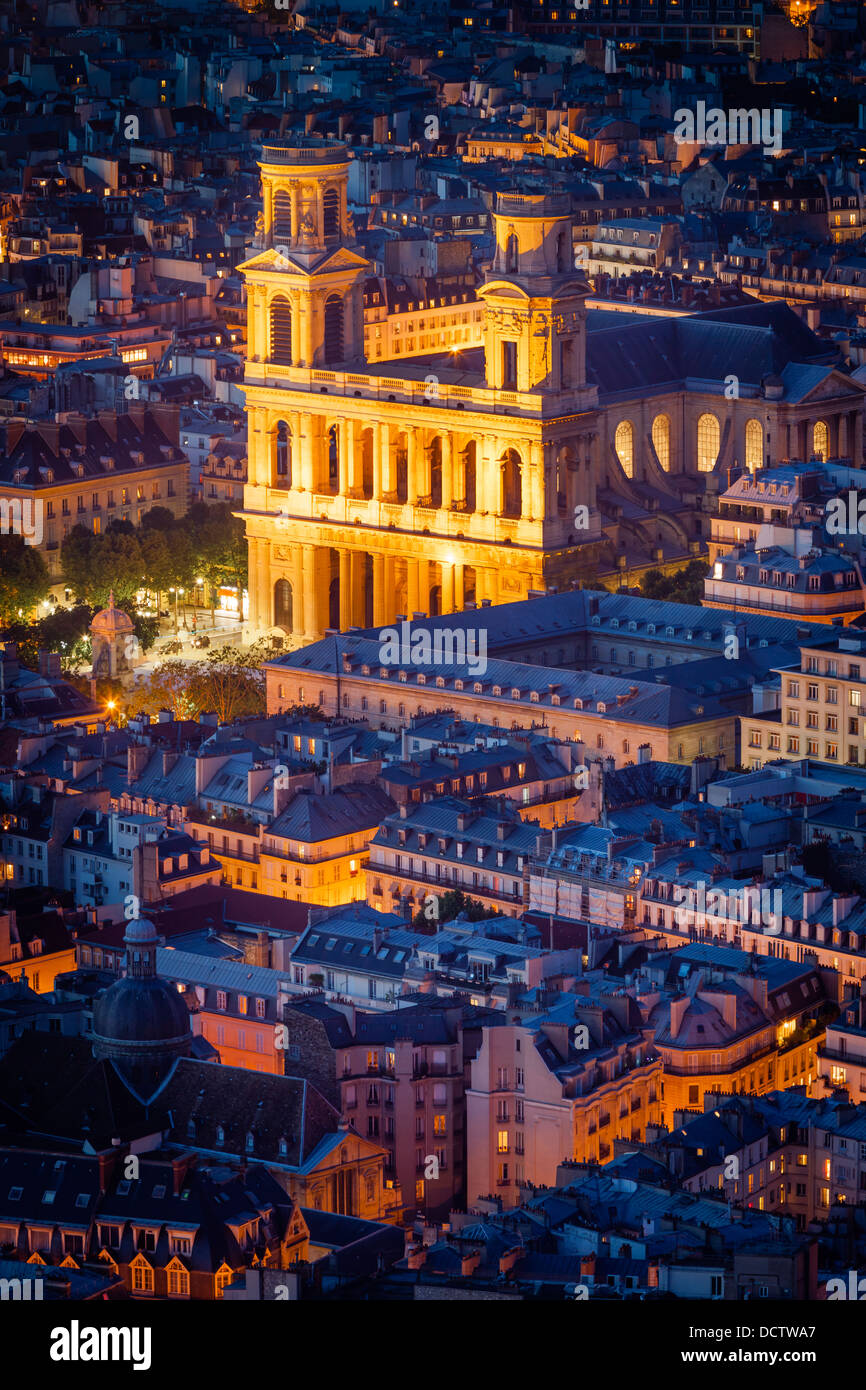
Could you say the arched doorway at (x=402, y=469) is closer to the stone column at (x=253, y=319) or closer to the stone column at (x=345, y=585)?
the stone column at (x=345, y=585)

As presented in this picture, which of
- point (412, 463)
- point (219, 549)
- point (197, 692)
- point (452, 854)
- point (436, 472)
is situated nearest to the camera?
point (452, 854)

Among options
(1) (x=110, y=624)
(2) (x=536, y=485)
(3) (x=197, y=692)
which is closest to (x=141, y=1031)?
(3) (x=197, y=692)

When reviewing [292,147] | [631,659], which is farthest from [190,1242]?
[292,147]

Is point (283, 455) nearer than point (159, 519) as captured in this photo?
Yes

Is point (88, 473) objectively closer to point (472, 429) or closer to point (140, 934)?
point (472, 429)

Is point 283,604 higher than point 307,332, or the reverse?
point 307,332

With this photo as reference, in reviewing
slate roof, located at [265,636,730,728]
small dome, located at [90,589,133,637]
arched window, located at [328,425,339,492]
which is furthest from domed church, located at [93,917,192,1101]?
arched window, located at [328,425,339,492]
